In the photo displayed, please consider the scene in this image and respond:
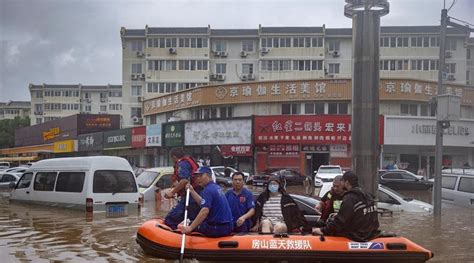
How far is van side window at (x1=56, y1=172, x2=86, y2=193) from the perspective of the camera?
43.0 feet

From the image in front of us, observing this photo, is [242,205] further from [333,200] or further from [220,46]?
[220,46]

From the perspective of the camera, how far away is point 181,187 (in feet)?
29.4

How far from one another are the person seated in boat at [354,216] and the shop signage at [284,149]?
96.9 ft

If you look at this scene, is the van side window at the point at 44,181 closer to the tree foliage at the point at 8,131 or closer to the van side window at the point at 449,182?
the van side window at the point at 449,182

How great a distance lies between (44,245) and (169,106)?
1499 inches

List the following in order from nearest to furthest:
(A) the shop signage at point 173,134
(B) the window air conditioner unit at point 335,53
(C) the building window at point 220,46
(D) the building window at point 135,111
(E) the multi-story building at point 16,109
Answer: (A) the shop signage at point 173,134
(B) the window air conditioner unit at point 335,53
(C) the building window at point 220,46
(D) the building window at point 135,111
(E) the multi-story building at point 16,109

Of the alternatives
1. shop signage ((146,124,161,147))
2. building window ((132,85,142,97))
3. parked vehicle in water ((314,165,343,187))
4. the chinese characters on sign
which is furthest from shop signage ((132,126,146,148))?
the chinese characters on sign

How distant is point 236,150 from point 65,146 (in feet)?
111

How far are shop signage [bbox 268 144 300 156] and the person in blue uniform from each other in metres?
28.5

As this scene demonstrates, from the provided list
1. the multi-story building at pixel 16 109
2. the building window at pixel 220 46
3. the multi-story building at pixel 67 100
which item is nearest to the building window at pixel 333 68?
the building window at pixel 220 46

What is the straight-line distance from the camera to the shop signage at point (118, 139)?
163 ft

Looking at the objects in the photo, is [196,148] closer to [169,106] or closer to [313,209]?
[169,106]

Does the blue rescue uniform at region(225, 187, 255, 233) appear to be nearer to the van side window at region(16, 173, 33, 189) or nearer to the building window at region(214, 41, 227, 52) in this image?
the van side window at region(16, 173, 33, 189)

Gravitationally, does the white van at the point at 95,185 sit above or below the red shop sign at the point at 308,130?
below
